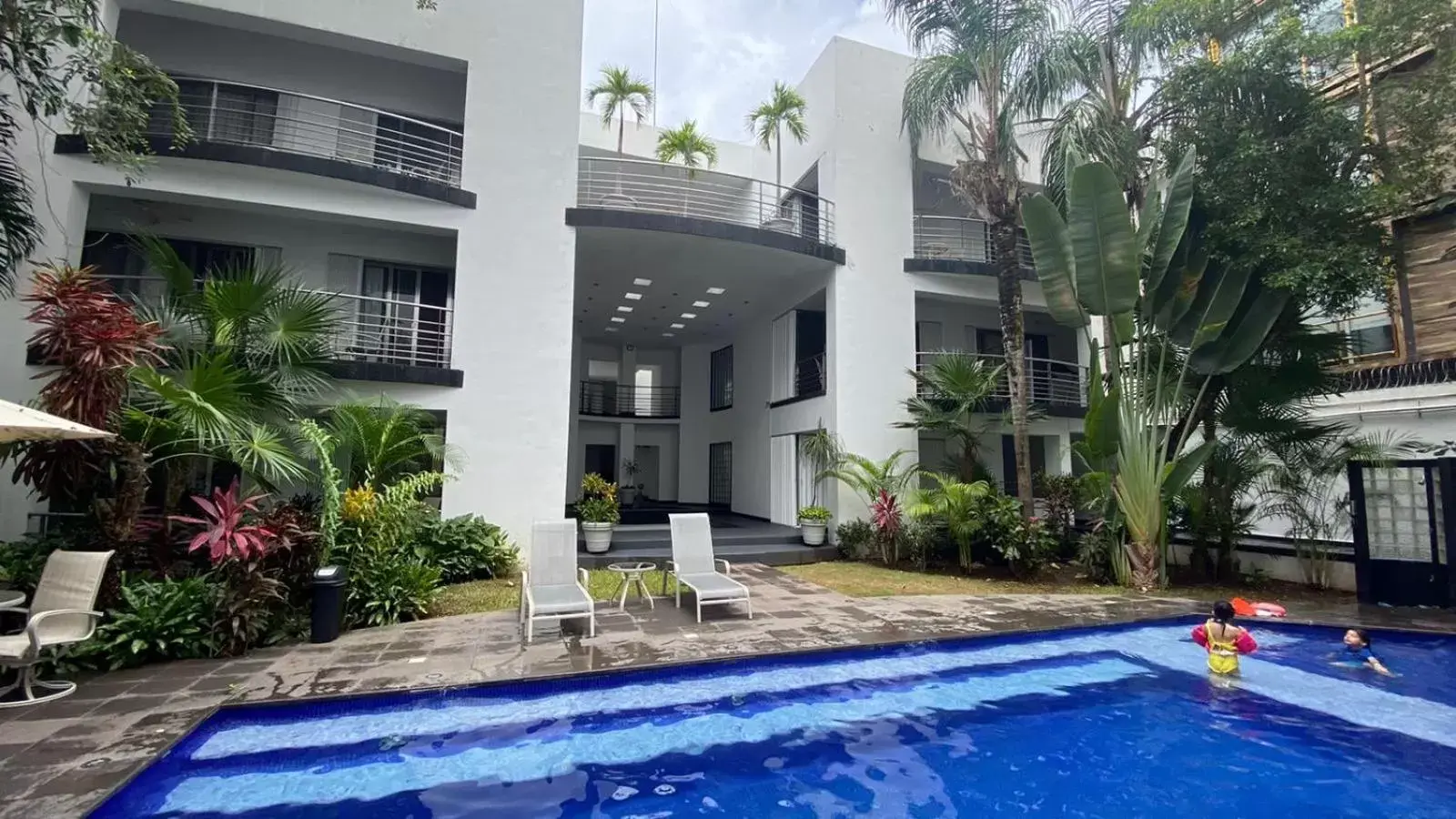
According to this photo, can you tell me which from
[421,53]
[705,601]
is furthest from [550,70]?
[705,601]

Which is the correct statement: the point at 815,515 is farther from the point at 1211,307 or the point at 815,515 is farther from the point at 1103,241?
the point at 1211,307

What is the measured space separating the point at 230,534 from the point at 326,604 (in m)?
1.16

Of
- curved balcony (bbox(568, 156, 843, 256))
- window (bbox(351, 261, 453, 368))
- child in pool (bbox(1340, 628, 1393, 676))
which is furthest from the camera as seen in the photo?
curved balcony (bbox(568, 156, 843, 256))

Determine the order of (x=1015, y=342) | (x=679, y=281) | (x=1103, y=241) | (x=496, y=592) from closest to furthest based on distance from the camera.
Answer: (x=496, y=592) → (x=1103, y=241) → (x=1015, y=342) → (x=679, y=281)

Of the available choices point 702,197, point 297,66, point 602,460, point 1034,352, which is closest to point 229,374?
point 297,66

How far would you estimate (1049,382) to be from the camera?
51.3ft

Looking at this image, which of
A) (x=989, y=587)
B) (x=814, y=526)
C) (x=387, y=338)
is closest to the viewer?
(x=989, y=587)

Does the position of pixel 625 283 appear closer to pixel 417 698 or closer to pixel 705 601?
pixel 705 601

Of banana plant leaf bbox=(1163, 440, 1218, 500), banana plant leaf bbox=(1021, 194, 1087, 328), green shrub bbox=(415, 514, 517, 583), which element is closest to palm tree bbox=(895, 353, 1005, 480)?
banana plant leaf bbox=(1021, 194, 1087, 328)

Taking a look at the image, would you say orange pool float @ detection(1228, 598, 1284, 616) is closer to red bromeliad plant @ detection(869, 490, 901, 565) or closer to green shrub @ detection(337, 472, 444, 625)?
red bromeliad plant @ detection(869, 490, 901, 565)

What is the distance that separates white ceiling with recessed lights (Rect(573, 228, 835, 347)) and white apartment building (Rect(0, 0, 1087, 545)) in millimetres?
81

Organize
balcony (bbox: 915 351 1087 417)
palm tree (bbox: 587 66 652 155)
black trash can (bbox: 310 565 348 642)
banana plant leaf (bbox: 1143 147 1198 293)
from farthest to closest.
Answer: palm tree (bbox: 587 66 652 155) → balcony (bbox: 915 351 1087 417) → banana plant leaf (bbox: 1143 147 1198 293) → black trash can (bbox: 310 565 348 642)

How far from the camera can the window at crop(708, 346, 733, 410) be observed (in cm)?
1992

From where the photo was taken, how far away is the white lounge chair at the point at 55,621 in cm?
473
